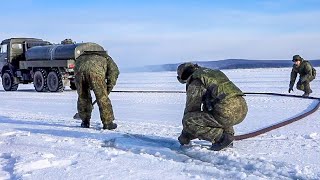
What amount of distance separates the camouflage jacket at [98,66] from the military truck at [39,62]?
34.4ft

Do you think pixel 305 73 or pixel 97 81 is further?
pixel 305 73

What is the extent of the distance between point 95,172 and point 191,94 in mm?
1454

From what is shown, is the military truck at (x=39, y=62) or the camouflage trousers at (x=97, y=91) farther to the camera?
the military truck at (x=39, y=62)

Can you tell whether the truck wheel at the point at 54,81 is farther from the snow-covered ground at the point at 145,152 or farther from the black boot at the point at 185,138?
the black boot at the point at 185,138

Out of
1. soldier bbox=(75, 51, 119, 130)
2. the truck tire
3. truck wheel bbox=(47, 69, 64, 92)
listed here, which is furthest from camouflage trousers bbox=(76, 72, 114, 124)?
the truck tire

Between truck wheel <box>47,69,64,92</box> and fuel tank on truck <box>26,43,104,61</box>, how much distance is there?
0.62 metres

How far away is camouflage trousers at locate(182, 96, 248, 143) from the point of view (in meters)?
5.21

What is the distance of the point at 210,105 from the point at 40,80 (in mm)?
15208

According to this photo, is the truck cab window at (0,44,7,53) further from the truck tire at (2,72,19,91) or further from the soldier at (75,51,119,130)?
the soldier at (75,51,119,130)

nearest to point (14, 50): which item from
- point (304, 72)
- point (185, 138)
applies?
point (304, 72)

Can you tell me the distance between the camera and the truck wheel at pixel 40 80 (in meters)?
19.1

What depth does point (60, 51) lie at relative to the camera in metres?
18.3

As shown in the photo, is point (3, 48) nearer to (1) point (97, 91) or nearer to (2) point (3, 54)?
(2) point (3, 54)

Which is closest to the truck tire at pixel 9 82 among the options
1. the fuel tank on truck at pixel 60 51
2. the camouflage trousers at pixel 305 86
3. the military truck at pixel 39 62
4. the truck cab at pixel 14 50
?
the military truck at pixel 39 62
